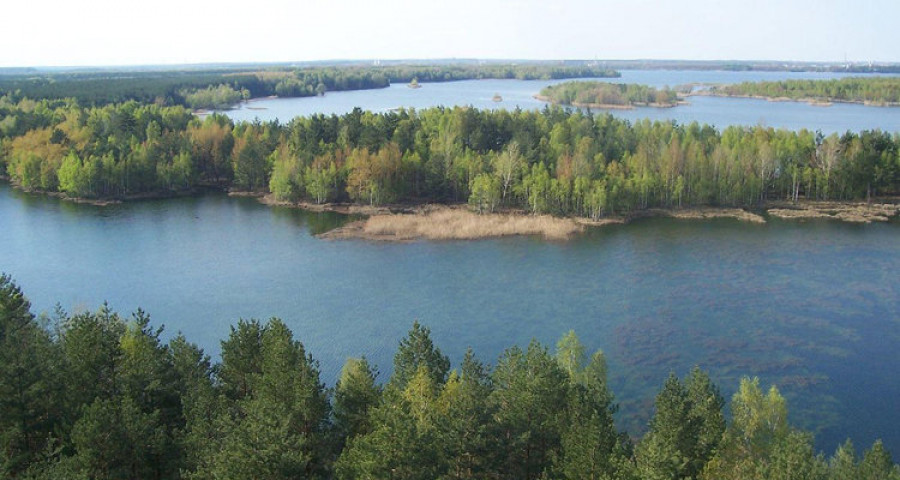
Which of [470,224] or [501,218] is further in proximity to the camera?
[501,218]

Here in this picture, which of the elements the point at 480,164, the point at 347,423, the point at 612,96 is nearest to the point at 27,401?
the point at 347,423

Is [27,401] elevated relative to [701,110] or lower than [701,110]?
lower

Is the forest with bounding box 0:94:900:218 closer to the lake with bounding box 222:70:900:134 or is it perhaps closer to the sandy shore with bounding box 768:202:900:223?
the sandy shore with bounding box 768:202:900:223

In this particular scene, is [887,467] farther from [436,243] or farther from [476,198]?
[476,198]

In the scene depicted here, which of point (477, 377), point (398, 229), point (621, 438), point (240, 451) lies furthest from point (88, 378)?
point (398, 229)

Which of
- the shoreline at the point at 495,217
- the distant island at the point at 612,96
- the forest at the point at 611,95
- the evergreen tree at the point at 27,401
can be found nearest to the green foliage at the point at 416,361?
the evergreen tree at the point at 27,401

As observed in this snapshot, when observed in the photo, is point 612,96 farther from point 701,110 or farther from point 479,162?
point 479,162
